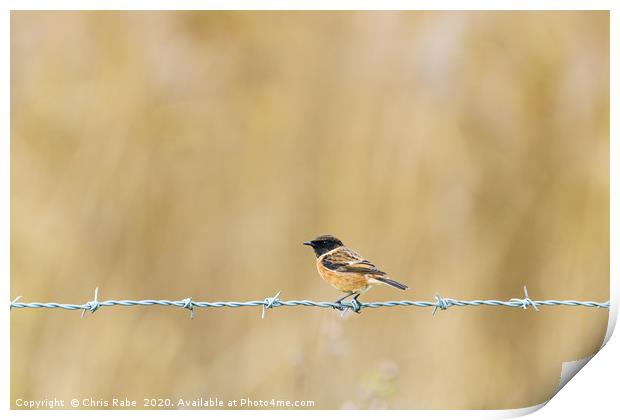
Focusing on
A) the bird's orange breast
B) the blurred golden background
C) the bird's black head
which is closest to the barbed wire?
the bird's orange breast

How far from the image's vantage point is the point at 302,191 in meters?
4.96

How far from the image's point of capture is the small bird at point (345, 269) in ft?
11.1

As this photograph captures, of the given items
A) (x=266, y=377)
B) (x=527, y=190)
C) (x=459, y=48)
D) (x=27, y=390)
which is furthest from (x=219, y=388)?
(x=459, y=48)

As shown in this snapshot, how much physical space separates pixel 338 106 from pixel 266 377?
2.04 meters

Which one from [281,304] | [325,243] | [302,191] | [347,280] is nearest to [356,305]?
[347,280]

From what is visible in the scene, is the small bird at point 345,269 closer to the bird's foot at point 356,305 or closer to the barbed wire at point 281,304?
the bird's foot at point 356,305

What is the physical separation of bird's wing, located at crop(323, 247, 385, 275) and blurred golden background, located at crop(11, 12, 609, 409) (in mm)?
706

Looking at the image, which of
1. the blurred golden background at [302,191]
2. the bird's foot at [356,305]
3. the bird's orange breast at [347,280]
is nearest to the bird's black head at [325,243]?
the bird's orange breast at [347,280]

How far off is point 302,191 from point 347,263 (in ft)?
5.17

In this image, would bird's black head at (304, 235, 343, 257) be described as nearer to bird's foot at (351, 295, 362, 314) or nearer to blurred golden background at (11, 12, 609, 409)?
bird's foot at (351, 295, 362, 314)

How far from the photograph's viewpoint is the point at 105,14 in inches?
186

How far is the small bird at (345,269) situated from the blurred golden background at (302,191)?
0.68 m
